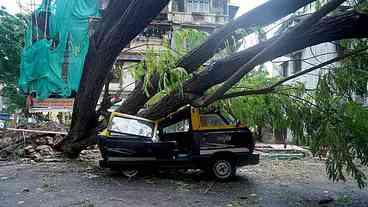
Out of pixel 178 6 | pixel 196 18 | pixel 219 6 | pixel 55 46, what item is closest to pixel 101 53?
Result: pixel 55 46

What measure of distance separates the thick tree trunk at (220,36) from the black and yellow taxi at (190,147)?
107 centimetres

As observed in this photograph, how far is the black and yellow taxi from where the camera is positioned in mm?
7203

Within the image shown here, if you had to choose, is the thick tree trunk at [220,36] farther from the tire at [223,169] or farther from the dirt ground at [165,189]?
the tire at [223,169]

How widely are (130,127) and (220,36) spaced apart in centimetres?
294

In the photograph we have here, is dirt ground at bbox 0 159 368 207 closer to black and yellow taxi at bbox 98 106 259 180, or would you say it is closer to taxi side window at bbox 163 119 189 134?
black and yellow taxi at bbox 98 106 259 180

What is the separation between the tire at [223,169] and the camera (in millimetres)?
7363

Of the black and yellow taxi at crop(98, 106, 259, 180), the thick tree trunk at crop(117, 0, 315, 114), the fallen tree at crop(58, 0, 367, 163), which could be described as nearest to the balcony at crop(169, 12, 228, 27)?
the fallen tree at crop(58, 0, 367, 163)

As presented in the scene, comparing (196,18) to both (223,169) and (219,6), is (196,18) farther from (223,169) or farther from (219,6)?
(223,169)

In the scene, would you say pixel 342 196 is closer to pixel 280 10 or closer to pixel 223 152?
pixel 223 152

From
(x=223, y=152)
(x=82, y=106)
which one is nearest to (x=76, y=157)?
(x=82, y=106)

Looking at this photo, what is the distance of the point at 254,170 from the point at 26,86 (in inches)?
411

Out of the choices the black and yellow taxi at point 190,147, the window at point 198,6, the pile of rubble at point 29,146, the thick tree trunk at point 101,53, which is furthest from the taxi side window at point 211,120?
the window at point 198,6

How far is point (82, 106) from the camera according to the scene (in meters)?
9.38

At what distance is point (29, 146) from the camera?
440 inches
